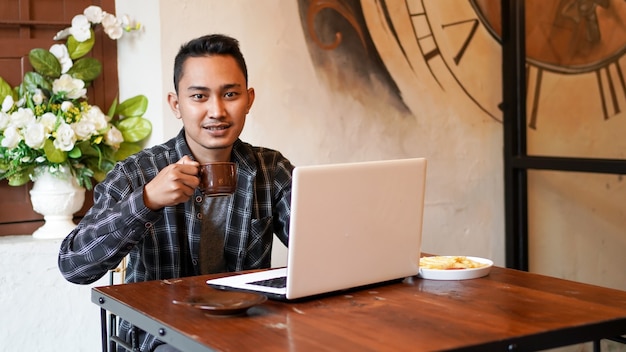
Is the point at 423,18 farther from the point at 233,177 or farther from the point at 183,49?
the point at 233,177

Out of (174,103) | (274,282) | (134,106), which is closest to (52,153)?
(134,106)

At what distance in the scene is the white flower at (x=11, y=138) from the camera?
2621 mm

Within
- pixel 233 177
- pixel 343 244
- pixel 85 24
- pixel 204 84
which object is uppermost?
pixel 85 24

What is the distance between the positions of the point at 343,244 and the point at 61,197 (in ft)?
4.70

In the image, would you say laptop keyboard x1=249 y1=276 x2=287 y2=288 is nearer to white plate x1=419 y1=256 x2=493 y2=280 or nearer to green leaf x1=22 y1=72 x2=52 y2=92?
white plate x1=419 y1=256 x2=493 y2=280

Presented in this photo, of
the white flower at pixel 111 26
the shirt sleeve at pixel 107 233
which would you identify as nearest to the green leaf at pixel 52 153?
the white flower at pixel 111 26

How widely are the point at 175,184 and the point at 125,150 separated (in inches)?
47.6

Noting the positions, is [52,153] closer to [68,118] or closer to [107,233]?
[68,118]

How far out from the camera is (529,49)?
3.57 m

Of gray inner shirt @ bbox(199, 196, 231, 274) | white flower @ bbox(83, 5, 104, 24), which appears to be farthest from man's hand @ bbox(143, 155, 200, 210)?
white flower @ bbox(83, 5, 104, 24)

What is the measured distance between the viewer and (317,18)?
3.16 m

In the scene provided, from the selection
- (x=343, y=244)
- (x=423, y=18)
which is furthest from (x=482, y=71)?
(x=343, y=244)

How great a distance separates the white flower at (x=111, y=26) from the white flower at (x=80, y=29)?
6cm

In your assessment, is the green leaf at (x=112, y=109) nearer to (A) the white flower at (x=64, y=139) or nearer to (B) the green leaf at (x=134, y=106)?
(B) the green leaf at (x=134, y=106)
